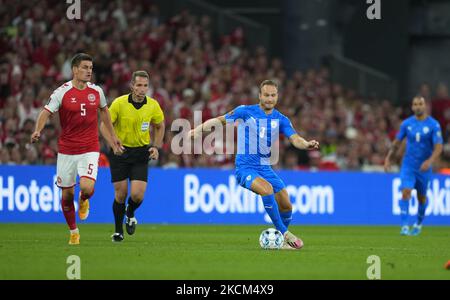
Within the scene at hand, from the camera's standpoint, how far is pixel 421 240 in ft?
58.4

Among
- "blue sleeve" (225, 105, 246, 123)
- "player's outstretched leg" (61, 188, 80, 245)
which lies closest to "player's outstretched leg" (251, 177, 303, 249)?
"blue sleeve" (225, 105, 246, 123)

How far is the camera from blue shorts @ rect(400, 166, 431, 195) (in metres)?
19.9

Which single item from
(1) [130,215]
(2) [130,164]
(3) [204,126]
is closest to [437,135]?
(1) [130,215]

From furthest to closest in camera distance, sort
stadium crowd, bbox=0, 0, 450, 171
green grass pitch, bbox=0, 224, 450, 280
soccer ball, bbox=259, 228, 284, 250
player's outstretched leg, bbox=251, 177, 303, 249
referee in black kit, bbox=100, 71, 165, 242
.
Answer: stadium crowd, bbox=0, 0, 450, 171 < referee in black kit, bbox=100, 71, 165, 242 < soccer ball, bbox=259, 228, 284, 250 < player's outstretched leg, bbox=251, 177, 303, 249 < green grass pitch, bbox=0, 224, 450, 280

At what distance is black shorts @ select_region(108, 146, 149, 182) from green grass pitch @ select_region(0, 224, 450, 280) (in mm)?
1002

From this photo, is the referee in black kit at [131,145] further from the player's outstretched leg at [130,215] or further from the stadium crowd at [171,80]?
the stadium crowd at [171,80]

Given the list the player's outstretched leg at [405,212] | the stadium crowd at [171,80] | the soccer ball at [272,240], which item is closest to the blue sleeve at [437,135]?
the player's outstretched leg at [405,212]

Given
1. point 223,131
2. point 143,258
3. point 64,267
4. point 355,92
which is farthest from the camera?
point 355,92

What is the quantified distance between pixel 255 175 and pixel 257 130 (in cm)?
69

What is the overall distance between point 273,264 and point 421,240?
6261 millimetres

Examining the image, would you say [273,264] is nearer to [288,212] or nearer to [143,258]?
[143,258]

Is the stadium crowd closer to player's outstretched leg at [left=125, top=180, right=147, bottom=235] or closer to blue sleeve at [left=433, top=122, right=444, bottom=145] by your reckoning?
blue sleeve at [left=433, top=122, right=444, bottom=145]
